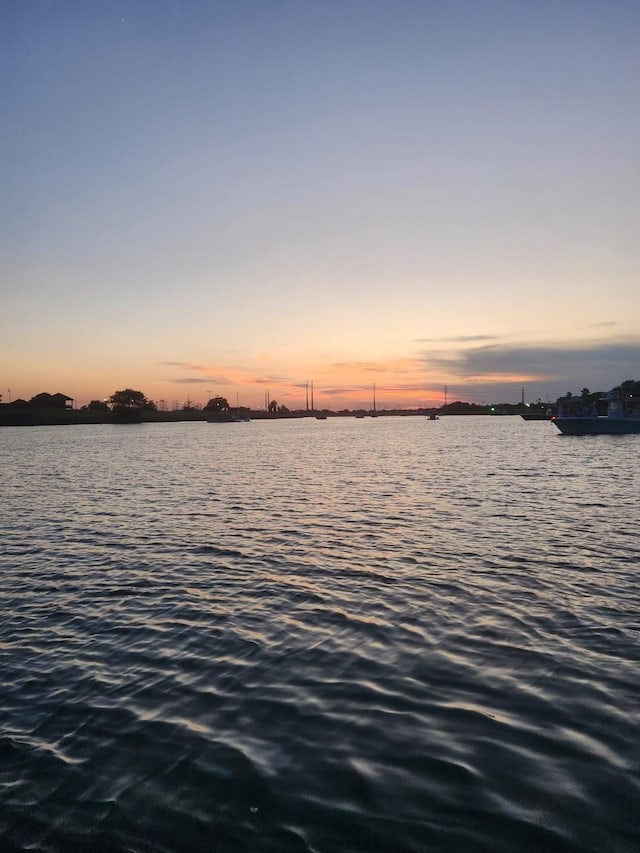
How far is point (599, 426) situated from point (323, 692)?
111 m

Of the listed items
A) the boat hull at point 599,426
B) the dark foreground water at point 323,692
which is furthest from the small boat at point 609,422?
the dark foreground water at point 323,692

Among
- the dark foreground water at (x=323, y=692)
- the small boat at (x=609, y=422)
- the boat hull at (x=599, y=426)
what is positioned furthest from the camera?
the small boat at (x=609, y=422)

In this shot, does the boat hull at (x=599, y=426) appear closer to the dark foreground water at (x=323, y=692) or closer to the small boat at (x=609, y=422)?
the small boat at (x=609, y=422)

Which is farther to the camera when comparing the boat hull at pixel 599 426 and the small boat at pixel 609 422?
the small boat at pixel 609 422

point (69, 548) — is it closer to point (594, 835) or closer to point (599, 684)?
point (599, 684)

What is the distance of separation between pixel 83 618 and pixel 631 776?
10873mm

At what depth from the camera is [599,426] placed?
108 meters

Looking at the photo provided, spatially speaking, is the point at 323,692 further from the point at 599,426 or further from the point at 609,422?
the point at 599,426

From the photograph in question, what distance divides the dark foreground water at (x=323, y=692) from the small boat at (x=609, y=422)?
93506mm

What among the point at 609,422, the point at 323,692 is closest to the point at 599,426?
the point at 609,422

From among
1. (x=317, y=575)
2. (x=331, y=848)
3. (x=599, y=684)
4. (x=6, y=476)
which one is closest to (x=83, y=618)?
(x=317, y=575)

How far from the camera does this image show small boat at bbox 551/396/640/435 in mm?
104500

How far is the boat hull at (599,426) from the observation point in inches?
4104

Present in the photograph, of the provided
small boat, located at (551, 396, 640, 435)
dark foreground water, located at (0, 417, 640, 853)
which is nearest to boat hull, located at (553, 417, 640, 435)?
small boat, located at (551, 396, 640, 435)
